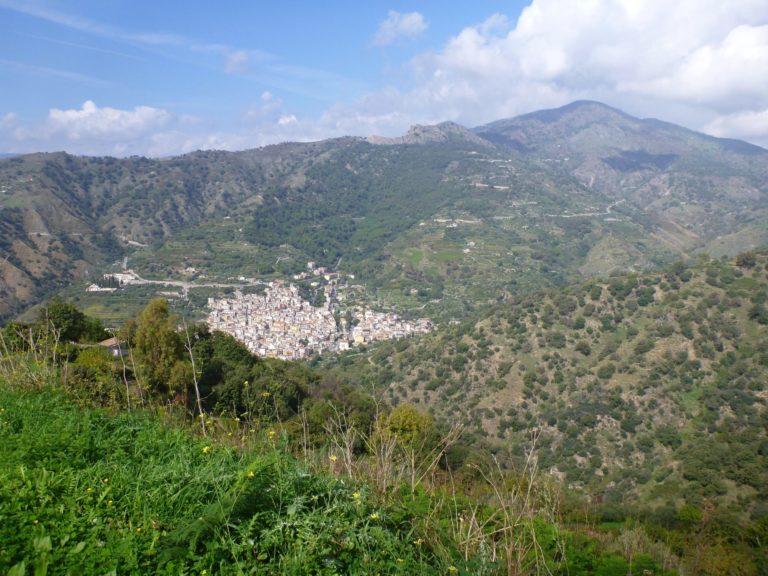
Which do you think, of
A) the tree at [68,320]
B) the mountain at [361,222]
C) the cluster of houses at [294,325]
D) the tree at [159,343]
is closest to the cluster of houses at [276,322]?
the cluster of houses at [294,325]

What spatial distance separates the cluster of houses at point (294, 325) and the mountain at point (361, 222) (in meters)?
7.58

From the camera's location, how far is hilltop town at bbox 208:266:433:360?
1969 inches

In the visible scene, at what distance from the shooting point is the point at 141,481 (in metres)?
2.71

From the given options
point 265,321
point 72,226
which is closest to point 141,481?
point 265,321

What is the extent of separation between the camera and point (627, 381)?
24594mm

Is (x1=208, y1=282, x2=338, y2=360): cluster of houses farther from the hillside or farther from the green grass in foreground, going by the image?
the green grass in foreground

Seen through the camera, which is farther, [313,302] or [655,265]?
[655,265]

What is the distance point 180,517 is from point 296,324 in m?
57.1

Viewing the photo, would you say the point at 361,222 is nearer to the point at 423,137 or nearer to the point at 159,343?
the point at 423,137

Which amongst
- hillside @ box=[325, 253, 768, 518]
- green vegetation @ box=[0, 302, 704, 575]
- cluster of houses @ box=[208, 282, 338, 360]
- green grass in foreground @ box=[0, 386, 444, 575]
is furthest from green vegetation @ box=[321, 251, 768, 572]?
cluster of houses @ box=[208, 282, 338, 360]

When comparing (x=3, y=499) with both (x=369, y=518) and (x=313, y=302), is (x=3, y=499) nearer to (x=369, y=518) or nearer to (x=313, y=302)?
(x=369, y=518)

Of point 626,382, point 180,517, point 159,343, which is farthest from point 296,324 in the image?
point 180,517

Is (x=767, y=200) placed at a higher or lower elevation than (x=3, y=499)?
higher

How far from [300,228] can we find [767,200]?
455 feet
